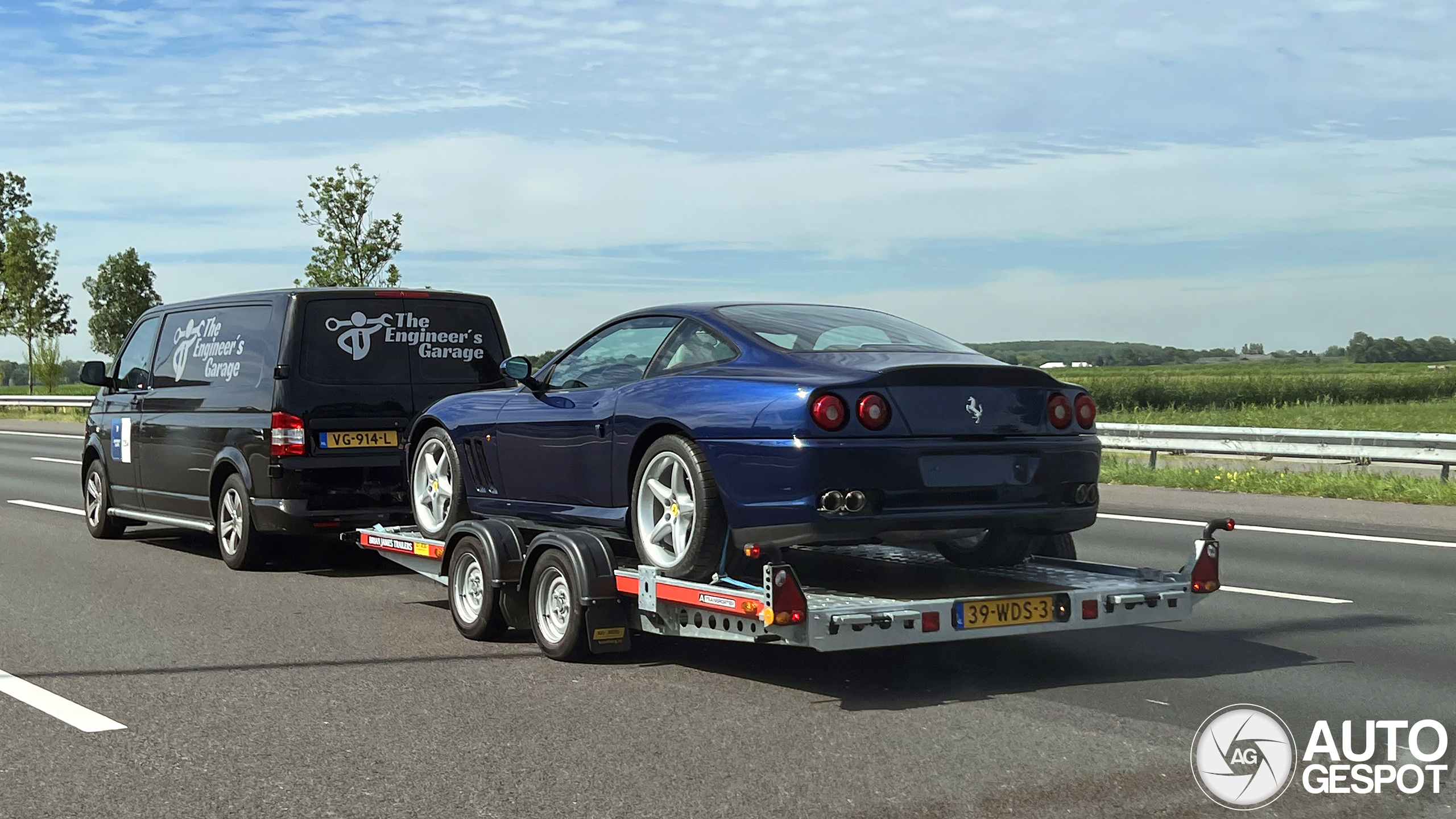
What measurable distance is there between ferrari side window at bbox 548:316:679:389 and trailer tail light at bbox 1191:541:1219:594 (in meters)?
2.73

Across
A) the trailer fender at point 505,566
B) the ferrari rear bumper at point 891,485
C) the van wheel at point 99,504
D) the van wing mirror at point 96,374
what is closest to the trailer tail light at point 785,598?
the ferrari rear bumper at point 891,485

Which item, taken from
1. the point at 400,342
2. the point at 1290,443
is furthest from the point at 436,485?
the point at 1290,443

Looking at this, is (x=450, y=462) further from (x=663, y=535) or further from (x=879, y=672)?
(x=879, y=672)

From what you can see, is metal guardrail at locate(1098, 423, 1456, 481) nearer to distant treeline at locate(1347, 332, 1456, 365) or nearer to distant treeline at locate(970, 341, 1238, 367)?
distant treeline at locate(970, 341, 1238, 367)

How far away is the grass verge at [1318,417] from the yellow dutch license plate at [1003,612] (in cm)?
2662

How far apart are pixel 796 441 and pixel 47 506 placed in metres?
12.2

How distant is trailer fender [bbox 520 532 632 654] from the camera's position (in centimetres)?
662

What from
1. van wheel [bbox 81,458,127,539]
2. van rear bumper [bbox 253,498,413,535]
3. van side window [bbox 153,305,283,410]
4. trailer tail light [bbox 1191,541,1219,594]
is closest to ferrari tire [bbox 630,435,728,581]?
trailer tail light [bbox 1191,541,1219,594]

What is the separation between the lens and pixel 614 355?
745cm

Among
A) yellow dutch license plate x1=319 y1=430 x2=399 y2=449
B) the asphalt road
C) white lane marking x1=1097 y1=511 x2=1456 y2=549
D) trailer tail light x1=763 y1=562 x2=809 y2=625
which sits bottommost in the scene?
the asphalt road

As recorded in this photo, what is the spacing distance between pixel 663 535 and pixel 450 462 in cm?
225

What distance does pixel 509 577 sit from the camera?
23.7 feet

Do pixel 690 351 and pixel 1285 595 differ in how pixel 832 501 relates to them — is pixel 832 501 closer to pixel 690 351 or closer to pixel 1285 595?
pixel 690 351
